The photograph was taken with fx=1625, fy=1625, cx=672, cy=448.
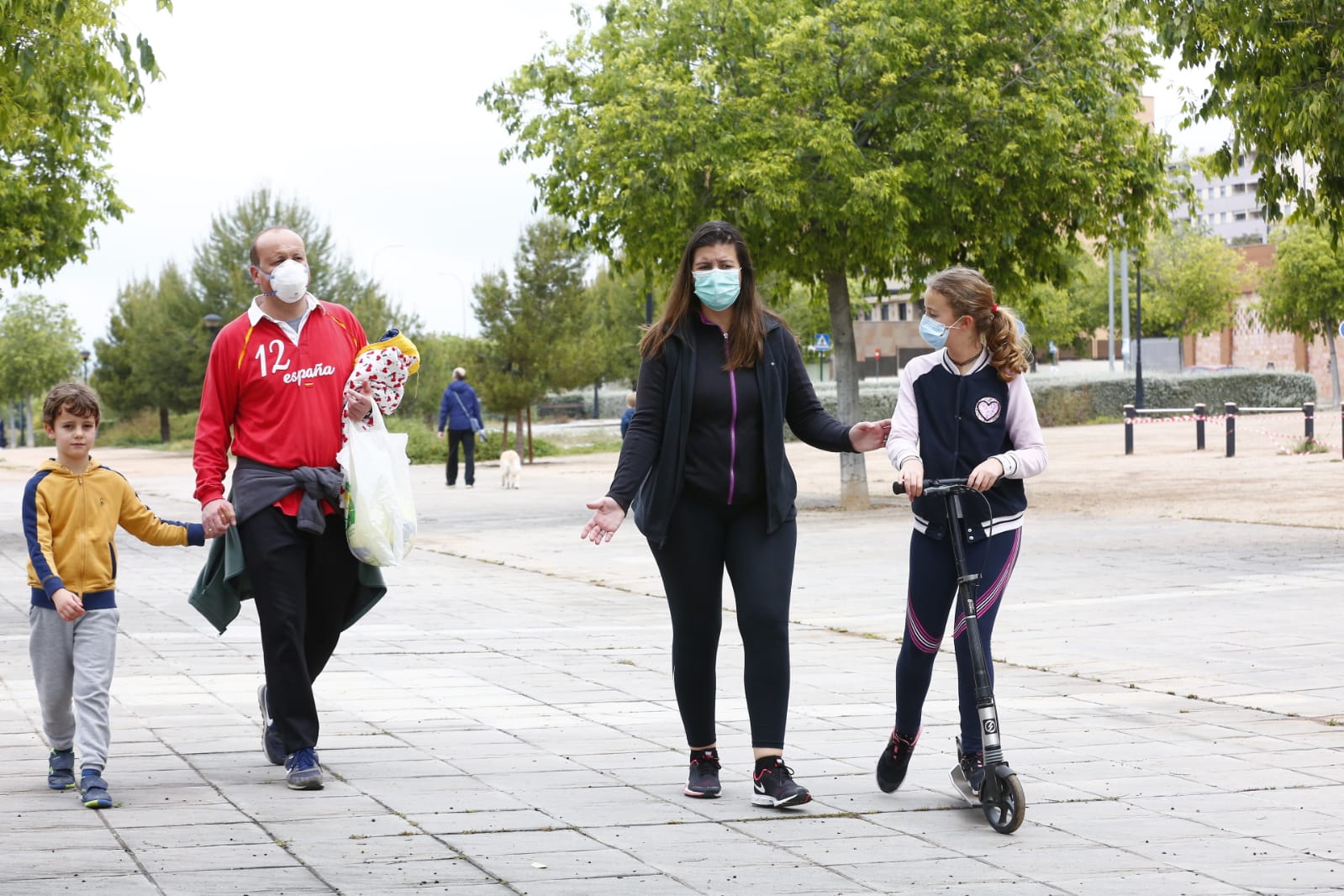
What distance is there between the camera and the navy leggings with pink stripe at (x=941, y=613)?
497cm

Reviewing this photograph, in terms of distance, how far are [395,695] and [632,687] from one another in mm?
1098

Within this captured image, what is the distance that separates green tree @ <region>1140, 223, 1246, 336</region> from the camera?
2660 inches

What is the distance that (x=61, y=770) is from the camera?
537 cm

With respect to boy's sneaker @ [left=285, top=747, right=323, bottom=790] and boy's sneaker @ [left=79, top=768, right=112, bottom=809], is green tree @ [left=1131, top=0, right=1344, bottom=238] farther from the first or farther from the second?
boy's sneaker @ [left=79, top=768, right=112, bottom=809]

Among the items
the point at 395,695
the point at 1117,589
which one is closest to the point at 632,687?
the point at 395,695

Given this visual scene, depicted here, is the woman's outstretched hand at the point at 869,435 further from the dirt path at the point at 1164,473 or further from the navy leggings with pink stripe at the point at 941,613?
the dirt path at the point at 1164,473

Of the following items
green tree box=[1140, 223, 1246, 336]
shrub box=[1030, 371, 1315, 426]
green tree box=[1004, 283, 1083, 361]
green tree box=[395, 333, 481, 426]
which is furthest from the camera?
green tree box=[1140, 223, 1246, 336]

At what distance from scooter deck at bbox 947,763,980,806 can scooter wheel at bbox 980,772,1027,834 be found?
19 cm

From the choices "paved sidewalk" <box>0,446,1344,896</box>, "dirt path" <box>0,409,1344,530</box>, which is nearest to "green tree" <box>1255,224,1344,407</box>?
"dirt path" <box>0,409,1344,530</box>

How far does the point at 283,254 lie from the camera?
5.61 m

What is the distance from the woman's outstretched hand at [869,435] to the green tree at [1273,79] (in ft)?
28.3

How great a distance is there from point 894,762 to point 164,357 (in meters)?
55.3

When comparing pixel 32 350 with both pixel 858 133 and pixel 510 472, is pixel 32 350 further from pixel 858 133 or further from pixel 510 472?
pixel 858 133

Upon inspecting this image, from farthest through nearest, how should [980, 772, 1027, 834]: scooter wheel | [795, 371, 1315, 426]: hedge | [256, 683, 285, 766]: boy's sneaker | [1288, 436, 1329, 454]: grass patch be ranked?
[795, 371, 1315, 426]: hedge, [1288, 436, 1329, 454]: grass patch, [256, 683, 285, 766]: boy's sneaker, [980, 772, 1027, 834]: scooter wheel
